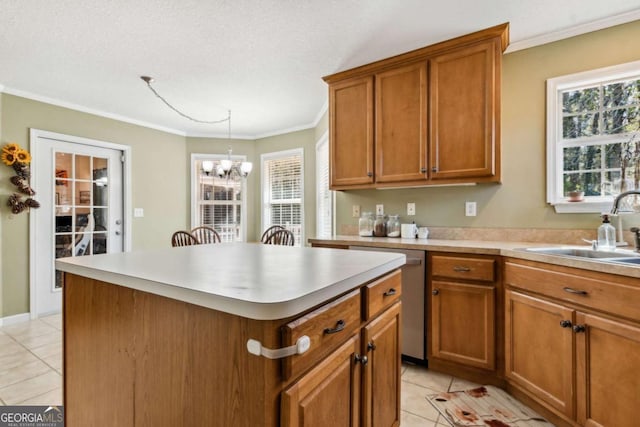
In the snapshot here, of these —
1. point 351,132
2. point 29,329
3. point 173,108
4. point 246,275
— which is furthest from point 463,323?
point 29,329

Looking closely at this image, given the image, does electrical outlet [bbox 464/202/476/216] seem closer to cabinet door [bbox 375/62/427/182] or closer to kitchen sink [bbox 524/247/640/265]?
cabinet door [bbox 375/62/427/182]

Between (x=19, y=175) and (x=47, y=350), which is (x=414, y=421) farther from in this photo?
(x=19, y=175)

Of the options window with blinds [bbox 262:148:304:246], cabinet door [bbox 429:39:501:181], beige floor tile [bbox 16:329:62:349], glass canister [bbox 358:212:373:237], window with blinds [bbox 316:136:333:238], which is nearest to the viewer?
cabinet door [bbox 429:39:501:181]

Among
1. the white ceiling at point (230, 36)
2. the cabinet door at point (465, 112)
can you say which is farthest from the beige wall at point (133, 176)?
the cabinet door at point (465, 112)

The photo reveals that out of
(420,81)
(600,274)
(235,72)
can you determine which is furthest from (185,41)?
(600,274)

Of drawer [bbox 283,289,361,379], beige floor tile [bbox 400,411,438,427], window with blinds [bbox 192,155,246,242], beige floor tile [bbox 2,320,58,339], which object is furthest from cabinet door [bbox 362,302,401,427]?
window with blinds [bbox 192,155,246,242]

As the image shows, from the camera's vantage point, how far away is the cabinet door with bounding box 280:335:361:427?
29.0 inches

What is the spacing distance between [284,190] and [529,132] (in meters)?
3.32

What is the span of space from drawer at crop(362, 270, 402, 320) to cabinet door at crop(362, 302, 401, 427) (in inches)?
1.4

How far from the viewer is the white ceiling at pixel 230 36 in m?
1.97

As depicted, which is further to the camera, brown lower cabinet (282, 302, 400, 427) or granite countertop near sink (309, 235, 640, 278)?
granite countertop near sink (309, 235, 640, 278)

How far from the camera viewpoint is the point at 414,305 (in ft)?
7.20

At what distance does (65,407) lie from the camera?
1.29m

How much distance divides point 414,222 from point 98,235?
12.5 feet
